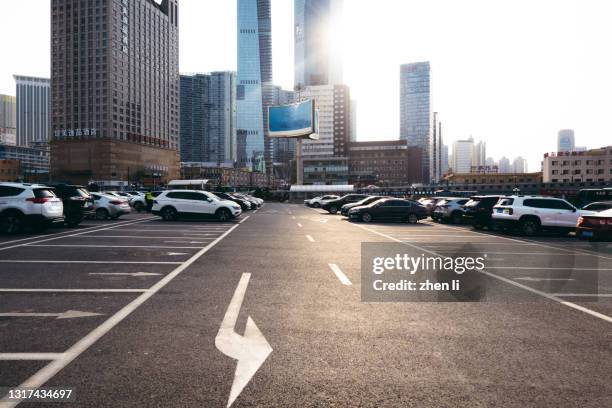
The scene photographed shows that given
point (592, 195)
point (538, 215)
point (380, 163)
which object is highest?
point (380, 163)

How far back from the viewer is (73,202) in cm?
1853

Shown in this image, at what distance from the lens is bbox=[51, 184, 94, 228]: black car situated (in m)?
18.5

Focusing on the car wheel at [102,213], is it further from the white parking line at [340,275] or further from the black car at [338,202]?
the white parking line at [340,275]

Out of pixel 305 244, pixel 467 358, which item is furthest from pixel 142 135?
pixel 467 358

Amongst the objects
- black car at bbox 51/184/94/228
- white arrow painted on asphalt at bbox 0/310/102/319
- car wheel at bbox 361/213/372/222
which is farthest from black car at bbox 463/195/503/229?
white arrow painted on asphalt at bbox 0/310/102/319

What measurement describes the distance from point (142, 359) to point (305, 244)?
9671mm

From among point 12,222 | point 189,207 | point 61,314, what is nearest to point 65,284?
point 61,314

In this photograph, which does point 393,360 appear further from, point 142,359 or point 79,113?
point 79,113

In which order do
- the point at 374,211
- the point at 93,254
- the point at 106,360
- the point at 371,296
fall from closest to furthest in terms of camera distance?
1. the point at 106,360
2. the point at 371,296
3. the point at 93,254
4. the point at 374,211

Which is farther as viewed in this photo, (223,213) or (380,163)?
(380,163)

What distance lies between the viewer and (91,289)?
7.10 meters

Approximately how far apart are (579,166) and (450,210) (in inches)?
4895

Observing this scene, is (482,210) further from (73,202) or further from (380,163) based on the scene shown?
(380,163)

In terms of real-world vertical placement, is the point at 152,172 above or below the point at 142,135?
below
